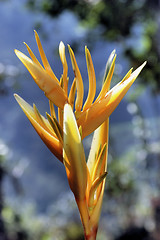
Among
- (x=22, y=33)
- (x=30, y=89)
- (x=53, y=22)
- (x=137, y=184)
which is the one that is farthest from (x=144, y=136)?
(x=22, y=33)

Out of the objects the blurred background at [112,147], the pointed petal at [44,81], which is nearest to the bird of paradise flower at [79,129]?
the pointed petal at [44,81]

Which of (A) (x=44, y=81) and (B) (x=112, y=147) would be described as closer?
(A) (x=44, y=81)

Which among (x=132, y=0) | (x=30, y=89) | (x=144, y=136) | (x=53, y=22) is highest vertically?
(x=53, y=22)

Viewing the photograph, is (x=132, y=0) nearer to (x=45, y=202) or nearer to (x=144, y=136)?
(x=144, y=136)

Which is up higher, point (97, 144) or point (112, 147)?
point (97, 144)

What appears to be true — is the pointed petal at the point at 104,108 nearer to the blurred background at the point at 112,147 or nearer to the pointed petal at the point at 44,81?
the pointed petal at the point at 44,81

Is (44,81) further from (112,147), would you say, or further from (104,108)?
(112,147)

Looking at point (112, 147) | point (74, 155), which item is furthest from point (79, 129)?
point (112, 147)
